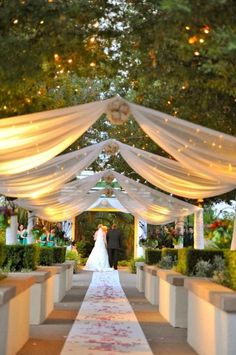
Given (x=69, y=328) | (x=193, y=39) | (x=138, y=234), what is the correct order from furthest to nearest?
(x=138, y=234) < (x=69, y=328) < (x=193, y=39)

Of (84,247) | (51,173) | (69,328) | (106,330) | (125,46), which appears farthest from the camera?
(84,247)

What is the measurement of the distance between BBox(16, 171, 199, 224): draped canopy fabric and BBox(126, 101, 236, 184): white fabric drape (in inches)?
197

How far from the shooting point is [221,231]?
911 centimetres

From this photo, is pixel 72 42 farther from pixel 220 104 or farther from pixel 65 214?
pixel 65 214

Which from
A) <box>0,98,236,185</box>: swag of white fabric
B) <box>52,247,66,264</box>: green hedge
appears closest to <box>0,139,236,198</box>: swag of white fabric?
<box>0,98,236,185</box>: swag of white fabric

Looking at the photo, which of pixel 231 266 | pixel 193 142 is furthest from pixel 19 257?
pixel 231 266

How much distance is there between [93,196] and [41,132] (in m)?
8.62

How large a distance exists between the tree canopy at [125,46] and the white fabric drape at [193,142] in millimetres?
490

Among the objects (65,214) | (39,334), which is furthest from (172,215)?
(39,334)

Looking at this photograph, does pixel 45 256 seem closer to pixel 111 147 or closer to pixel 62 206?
pixel 62 206

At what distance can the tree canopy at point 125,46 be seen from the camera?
17.5ft

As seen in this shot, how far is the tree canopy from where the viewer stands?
5332 millimetres

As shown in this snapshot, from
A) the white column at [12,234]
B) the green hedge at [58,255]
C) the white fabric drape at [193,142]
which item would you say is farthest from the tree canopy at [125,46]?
Result: the green hedge at [58,255]

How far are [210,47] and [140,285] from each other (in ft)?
43.5
